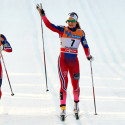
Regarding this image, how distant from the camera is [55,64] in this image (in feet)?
28.7

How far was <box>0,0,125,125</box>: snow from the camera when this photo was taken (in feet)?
16.1

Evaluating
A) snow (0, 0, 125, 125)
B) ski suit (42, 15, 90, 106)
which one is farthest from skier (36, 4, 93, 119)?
snow (0, 0, 125, 125)

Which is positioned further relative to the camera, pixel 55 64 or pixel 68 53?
pixel 55 64

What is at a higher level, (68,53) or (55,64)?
(68,53)

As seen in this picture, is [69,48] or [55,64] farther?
[55,64]

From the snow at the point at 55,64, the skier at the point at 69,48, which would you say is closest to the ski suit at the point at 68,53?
the skier at the point at 69,48

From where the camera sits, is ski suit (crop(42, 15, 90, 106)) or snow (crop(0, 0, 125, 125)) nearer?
ski suit (crop(42, 15, 90, 106))

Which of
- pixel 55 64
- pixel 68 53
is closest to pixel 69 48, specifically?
pixel 68 53

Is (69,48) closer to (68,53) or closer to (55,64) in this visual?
Answer: (68,53)

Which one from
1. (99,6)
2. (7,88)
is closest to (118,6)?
(99,6)

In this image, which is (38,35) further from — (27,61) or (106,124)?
(106,124)

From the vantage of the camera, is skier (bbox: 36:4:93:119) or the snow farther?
the snow

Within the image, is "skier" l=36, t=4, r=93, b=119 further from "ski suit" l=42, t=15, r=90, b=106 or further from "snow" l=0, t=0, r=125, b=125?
"snow" l=0, t=0, r=125, b=125

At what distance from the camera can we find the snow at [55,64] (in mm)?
4902
